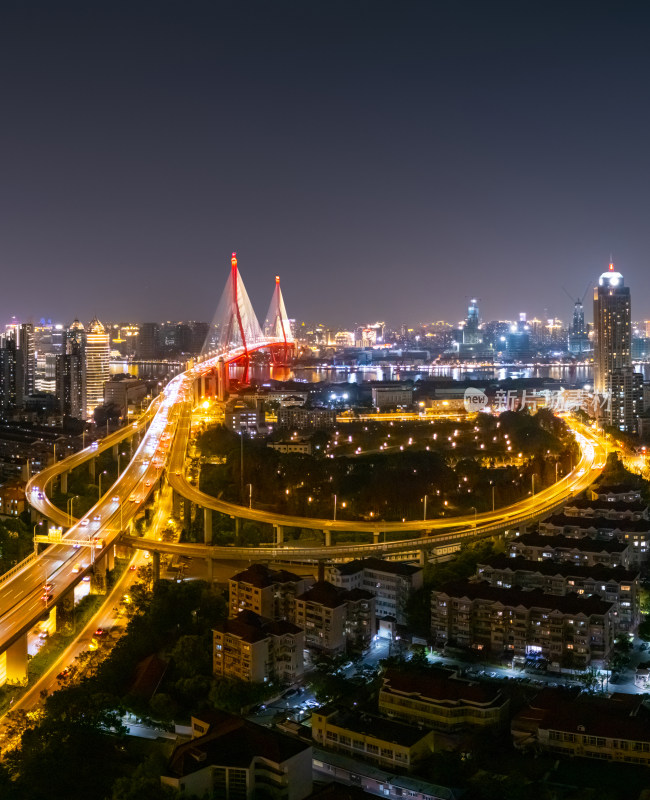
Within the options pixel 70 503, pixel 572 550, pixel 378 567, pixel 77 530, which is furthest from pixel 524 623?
pixel 70 503

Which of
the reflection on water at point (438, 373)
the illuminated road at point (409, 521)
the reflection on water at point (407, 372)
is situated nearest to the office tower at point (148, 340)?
the reflection on water at point (407, 372)

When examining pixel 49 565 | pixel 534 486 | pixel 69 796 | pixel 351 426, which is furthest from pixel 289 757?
pixel 351 426

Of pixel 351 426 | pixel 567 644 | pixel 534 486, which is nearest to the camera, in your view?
pixel 567 644

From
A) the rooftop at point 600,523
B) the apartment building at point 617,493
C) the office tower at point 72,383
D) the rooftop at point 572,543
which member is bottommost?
the rooftop at point 572,543

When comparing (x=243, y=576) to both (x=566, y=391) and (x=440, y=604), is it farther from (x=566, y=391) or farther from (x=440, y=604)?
(x=566, y=391)

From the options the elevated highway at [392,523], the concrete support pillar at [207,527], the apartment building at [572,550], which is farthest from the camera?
the concrete support pillar at [207,527]

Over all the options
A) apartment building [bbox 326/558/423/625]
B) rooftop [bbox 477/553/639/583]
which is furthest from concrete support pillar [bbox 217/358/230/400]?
rooftop [bbox 477/553/639/583]

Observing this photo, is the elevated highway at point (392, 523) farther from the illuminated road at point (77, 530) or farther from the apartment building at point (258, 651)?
the apartment building at point (258, 651)
